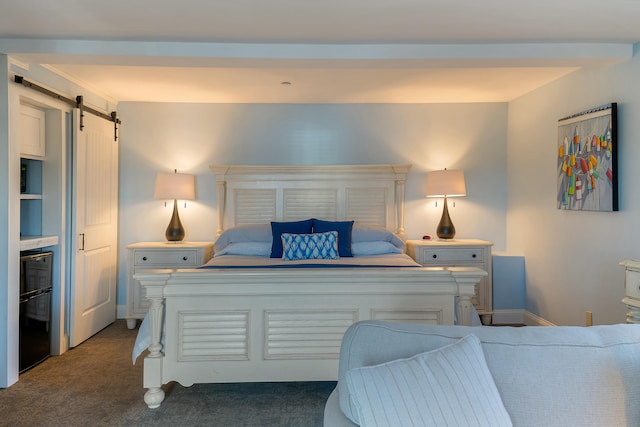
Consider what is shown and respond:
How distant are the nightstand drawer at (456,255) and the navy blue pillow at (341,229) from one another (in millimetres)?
788

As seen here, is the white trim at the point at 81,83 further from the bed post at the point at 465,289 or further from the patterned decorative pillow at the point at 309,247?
the bed post at the point at 465,289

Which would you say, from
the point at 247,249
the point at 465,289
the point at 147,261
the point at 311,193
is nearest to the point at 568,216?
the point at 465,289

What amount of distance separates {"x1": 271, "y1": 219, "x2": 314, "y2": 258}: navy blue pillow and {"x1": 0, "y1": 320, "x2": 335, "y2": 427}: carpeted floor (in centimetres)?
147

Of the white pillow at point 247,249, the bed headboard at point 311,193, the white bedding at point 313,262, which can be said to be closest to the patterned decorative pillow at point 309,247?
the white bedding at point 313,262

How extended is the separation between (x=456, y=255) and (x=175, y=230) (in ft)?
9.38

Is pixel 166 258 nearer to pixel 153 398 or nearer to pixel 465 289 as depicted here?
pixel 153 398

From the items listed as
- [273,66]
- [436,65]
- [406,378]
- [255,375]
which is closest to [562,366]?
[406,378]

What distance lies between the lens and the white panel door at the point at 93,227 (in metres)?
3.72

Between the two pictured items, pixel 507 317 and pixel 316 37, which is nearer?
pixel 316 37

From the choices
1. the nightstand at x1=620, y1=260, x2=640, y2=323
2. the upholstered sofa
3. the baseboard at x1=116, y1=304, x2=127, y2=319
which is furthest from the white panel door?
the nightstand at x1=620, y1=260, x2=640, y2=323

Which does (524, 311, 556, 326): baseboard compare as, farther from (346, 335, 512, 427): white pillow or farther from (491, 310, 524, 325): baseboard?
(346, 335, 512, 427): white pillow

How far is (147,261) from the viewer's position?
14.1 feet

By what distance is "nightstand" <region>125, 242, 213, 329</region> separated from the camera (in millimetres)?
4215

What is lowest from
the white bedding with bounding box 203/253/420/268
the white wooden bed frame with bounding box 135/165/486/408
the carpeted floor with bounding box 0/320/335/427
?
the carpeted floor with bounding box 0/320/335/427
